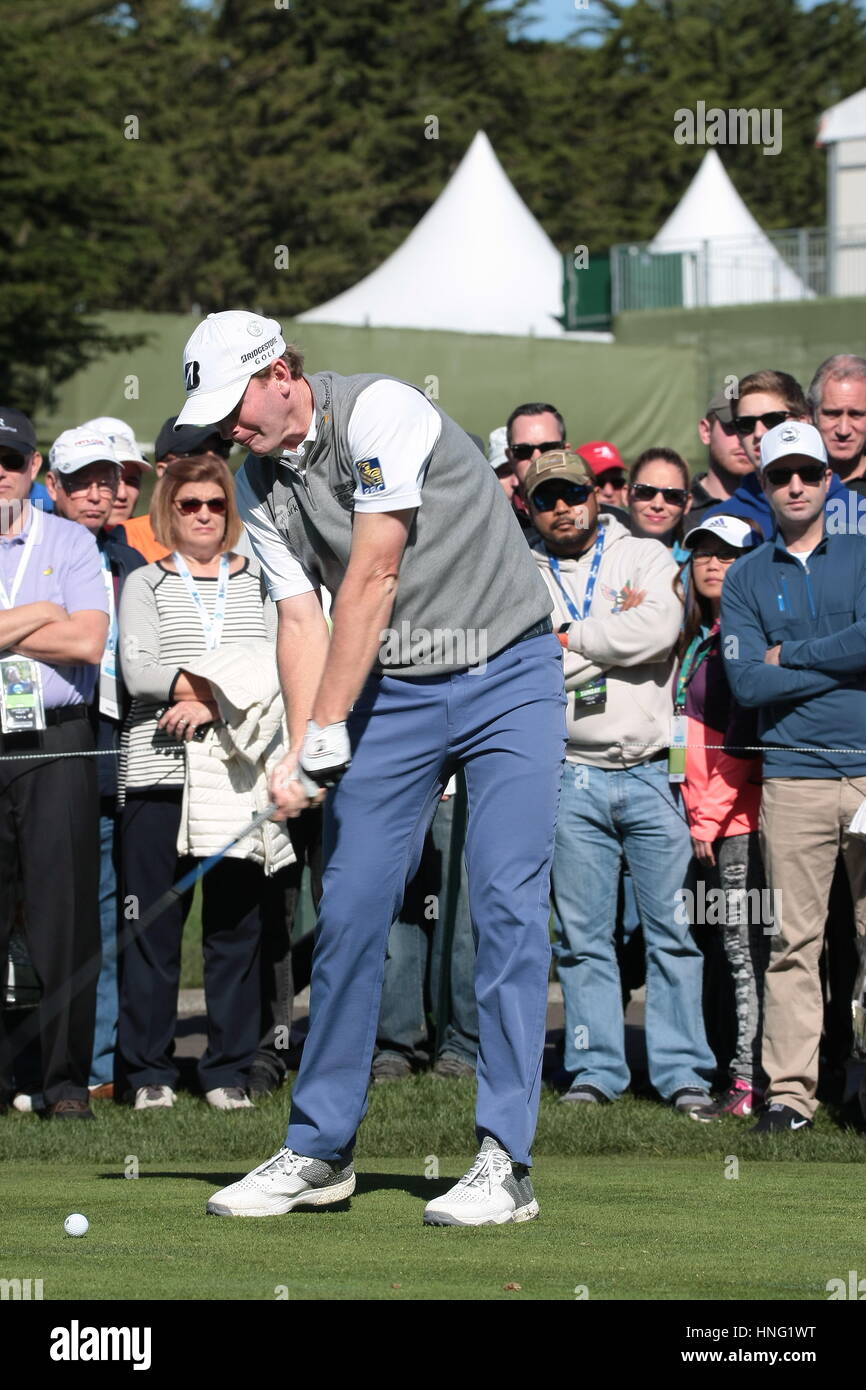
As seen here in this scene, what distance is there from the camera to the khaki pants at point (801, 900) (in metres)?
7.58

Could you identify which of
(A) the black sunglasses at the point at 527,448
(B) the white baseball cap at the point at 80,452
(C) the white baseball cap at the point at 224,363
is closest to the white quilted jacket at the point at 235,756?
(B) the white baseball cap at the point at 80,452

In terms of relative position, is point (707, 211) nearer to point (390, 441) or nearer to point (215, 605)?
point (215, 605)

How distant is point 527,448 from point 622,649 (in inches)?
73.8

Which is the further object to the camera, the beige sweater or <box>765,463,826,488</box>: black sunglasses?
the beige sweater

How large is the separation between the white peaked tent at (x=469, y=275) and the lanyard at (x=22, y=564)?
2552cm

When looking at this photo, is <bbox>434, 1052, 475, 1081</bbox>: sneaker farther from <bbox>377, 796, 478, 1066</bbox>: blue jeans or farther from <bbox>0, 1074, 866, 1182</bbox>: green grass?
<bbox>0, 1074, 866, 1182</bbox>: green grass

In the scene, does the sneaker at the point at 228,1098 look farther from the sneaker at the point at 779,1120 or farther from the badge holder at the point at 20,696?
the sneaker at the point at 779,1120

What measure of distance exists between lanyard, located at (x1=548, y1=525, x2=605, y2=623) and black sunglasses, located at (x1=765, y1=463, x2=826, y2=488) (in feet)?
3.28

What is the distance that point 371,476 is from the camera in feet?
16.5

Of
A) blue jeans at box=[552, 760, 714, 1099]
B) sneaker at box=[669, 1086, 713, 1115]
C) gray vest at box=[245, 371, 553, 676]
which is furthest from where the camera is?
blue jeans at box=[552, 760, 714, 1099]

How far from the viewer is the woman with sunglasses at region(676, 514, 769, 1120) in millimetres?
8133

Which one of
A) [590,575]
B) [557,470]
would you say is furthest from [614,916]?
[557,470]

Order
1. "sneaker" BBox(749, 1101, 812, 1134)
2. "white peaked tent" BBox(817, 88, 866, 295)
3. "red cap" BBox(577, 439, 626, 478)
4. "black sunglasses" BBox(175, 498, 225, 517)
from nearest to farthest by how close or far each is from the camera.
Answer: "sneaker" BBox(749, 1101, 812, 1134)
"black sunglasses" BBox(175, 498, 225, 517)
"red cap" BBox(577, 439, 626, 478)
"white peaked tent" BBox(817, 88, 866, 295)

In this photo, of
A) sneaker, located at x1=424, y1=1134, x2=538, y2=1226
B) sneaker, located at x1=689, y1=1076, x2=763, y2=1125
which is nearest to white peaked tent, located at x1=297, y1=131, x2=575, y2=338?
sneaker, located at x1=689, y1=1076, x2=763, y2=1125
